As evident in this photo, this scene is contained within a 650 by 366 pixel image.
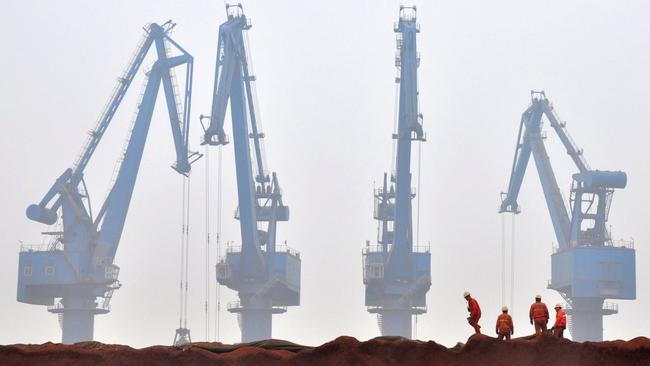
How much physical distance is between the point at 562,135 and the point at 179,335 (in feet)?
140

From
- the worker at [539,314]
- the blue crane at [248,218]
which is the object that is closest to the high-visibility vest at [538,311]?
the worker at [539,314]

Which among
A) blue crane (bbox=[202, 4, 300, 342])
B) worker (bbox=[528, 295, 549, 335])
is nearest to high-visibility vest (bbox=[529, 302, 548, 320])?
worker (bbox=[528, 295, 549, 335])

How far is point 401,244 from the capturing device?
127125 mm

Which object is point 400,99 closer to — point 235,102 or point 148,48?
point 235,102

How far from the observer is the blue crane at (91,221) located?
122000mm

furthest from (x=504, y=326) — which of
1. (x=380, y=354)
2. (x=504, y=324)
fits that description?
(x=380, y=354)

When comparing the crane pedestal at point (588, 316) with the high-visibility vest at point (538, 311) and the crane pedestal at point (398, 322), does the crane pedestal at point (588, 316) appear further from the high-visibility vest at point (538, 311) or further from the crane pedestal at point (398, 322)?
the high-visibility vest at point (538, 311)

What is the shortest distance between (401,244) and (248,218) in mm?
14248

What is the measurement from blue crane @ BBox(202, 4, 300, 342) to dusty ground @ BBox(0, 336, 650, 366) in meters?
88.6

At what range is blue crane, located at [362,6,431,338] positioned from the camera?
123m

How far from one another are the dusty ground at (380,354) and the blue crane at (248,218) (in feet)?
291

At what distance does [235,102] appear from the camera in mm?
123562

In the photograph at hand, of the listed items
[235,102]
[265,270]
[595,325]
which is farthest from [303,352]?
[595,325]

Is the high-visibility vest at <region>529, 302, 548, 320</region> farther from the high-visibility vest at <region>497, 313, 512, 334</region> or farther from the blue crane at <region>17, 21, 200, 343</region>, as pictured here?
the blue crane at <region>17, 21, 200, 343</region>
